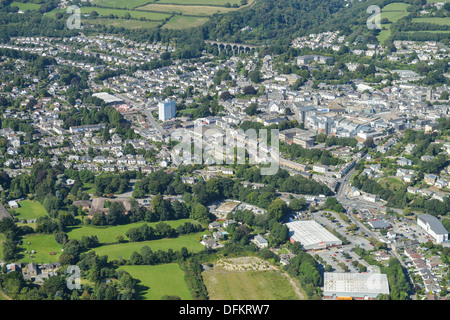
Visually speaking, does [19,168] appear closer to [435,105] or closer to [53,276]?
[53,276]

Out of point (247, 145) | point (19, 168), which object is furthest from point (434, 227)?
point (19, 168)

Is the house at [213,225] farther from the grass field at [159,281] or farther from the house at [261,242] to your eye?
the grass field at [159,281]

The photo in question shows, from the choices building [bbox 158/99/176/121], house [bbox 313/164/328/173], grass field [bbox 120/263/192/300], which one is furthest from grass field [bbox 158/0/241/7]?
grass field [bbox 120/263/192/300]

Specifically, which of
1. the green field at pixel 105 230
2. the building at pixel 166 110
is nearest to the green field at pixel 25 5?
the building at pixel 166 110

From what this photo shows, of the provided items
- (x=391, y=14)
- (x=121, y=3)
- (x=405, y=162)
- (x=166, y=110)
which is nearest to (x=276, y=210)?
(x=405, y=162)

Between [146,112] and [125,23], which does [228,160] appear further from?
[125,23]

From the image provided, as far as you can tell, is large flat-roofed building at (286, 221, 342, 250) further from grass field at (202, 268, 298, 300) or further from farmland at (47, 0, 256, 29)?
farmland at (47, 0, 256, 29)
